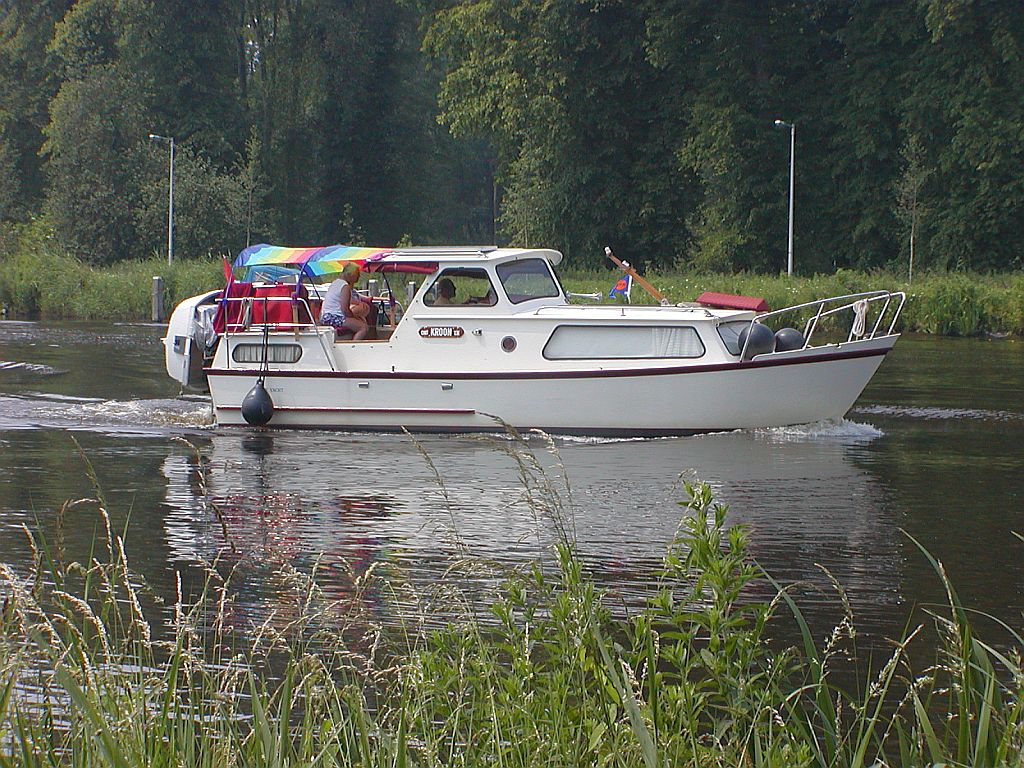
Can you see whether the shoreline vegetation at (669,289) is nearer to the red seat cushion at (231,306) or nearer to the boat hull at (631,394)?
the boat hull at (631,394)

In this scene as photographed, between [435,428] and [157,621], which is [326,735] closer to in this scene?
[157,621]

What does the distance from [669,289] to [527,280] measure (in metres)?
23.2

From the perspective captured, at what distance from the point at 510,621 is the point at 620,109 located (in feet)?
159

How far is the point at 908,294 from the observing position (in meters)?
35.8

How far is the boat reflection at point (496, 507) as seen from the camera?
980 centimetres

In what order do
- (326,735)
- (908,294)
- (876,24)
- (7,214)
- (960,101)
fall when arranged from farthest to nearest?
1. (7,214)
2. (876,24)
3. (960,101)
4. (908,294)
5. (326,735)

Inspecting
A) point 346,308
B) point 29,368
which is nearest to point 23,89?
point 29,368

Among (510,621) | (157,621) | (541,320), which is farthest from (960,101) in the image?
(510,621)

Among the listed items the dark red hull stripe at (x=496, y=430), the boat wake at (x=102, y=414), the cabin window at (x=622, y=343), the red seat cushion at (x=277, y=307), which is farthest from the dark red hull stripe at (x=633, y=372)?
the boat wake at (x=102, y=414)

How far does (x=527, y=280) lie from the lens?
1736 centimetres

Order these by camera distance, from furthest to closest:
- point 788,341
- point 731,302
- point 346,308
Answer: point 346,308 < point 731,302 < point 788,341

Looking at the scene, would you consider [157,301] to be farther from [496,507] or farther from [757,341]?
[496,507]

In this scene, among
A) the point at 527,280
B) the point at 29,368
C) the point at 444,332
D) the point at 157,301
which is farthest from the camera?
the point at 157,301

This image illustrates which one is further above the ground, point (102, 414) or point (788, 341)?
point (788, 341)
